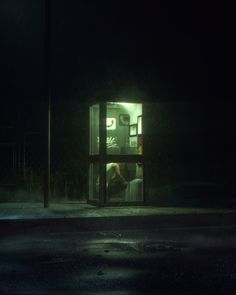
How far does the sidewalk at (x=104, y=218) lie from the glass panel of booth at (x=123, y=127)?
1865 mm

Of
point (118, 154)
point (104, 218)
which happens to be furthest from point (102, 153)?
point (104, 218)

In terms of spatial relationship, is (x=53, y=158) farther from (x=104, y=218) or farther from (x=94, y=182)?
(x=104, y=218)

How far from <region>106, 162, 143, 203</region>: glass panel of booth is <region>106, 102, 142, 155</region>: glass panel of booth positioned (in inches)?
14.9

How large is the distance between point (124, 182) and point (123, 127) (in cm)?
151

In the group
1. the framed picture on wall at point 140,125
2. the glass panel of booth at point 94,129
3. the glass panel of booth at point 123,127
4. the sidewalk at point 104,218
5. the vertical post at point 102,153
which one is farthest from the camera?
the glass panel of booth at point 94,129

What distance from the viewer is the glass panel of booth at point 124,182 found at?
16234mm

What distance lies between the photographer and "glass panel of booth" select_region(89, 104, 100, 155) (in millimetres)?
16766

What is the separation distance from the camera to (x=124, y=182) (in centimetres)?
1633

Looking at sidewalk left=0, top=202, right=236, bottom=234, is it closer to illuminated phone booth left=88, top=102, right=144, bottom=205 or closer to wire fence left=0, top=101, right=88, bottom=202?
illuminated phone booth left=88, top=102, right=144, bottom=205

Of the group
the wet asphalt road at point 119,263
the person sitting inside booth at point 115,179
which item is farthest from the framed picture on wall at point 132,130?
the wet asphalt road at point 119,263

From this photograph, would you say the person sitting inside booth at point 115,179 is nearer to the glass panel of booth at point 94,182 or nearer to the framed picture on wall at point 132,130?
the glass panel of booth at point 94,182

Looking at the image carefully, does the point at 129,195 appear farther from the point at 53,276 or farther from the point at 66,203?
the point at 53,276

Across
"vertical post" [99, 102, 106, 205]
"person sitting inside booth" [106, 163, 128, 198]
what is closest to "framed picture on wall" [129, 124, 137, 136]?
"vertical post" [99, 102, 106, 205]

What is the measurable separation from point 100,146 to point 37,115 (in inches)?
86.0
